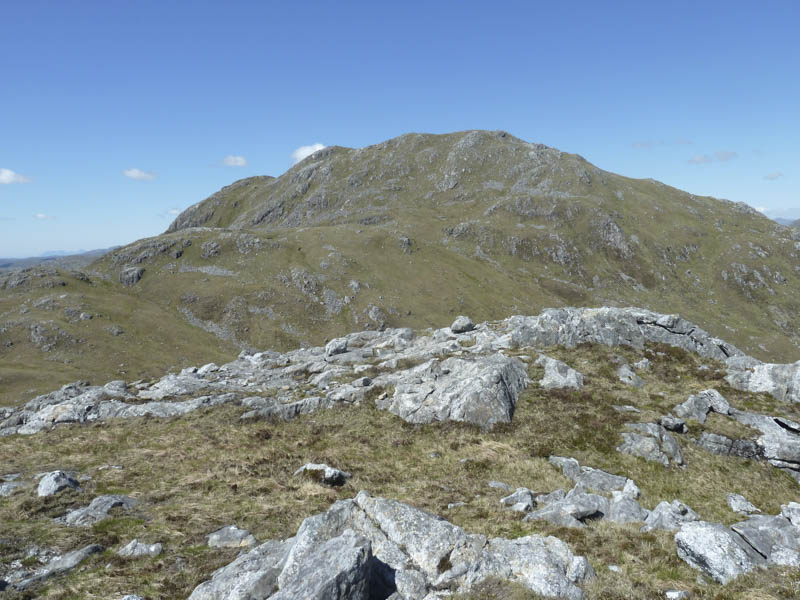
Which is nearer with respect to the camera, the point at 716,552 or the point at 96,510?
the point at 716,552

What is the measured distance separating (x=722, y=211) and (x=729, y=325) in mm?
98041

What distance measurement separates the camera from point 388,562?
11.1 m

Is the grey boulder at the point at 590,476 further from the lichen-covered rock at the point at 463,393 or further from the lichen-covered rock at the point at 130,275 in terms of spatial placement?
the lichen-covered rock at the point at 130,275

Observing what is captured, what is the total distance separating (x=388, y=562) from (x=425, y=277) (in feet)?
396

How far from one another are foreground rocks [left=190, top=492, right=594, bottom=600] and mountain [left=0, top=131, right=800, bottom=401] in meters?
81.3

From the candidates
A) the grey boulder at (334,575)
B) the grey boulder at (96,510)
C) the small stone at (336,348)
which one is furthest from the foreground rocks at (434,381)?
the grey boulder at (334,575)

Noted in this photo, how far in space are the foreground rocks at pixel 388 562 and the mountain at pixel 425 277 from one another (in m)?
81.3

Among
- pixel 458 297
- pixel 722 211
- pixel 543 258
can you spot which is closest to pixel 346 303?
pixel 458 297

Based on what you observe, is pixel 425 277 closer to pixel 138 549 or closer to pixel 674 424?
pixel 674 424

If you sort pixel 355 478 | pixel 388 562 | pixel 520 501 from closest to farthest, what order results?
pixel 388 562, pixel 520 501, pixel 355 478

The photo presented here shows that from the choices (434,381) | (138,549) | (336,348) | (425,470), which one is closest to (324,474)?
(425,470)

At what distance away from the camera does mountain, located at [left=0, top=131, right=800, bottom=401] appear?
320 feet

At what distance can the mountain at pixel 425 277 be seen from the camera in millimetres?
97438

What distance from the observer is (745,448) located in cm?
2369
